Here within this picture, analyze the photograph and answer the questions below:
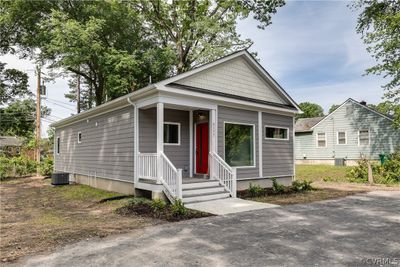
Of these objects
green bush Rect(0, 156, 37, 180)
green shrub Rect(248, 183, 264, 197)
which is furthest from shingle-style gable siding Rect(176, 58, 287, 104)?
green bush Rect(0, 156, 37, 180)

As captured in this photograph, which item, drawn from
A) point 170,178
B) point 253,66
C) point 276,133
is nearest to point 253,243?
point 170,178

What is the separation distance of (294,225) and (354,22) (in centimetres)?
1959

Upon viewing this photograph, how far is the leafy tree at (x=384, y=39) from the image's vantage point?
1711 centimetres

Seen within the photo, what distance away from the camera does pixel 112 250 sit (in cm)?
463

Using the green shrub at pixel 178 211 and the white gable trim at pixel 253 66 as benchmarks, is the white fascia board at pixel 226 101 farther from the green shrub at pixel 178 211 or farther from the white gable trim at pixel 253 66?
the green shrub at pixel 178 211

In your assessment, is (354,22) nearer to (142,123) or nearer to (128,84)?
(128,84)

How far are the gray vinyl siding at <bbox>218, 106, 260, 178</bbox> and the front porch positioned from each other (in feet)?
1.11

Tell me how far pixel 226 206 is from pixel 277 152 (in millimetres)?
5376

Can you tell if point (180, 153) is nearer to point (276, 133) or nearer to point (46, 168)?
point (276, 133)

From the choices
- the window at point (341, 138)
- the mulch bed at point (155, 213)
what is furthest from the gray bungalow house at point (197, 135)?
the window at point (341, 138)

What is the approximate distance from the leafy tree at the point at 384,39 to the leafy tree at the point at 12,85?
30992 millimetres

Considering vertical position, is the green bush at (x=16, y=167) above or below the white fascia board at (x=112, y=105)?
below

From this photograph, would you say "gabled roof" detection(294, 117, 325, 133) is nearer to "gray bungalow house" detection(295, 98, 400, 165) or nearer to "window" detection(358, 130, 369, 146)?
"gray bungalow house" detection(295, 98, 400, 165)

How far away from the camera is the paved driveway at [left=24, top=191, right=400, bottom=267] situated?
4.18 meters
